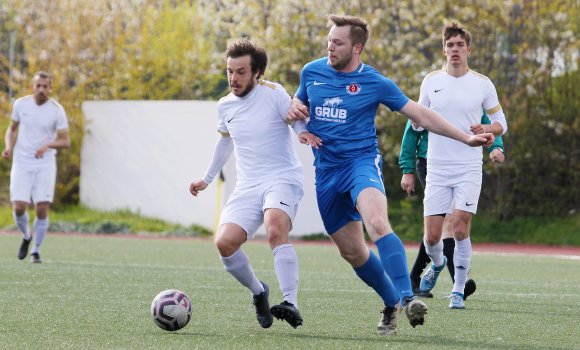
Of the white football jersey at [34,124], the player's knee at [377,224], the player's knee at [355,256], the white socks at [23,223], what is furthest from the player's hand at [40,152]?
the player's knee at [377,224]

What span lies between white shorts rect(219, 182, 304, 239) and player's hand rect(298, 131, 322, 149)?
0.36 metres

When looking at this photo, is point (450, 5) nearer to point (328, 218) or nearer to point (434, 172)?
point (434, 172)

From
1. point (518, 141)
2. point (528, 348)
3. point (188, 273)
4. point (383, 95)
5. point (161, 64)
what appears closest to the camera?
point (528, 348)

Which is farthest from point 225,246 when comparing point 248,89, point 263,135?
point 248,89

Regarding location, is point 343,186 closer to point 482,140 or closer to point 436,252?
point 482,140

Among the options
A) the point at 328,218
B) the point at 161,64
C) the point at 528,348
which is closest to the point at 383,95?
the point at 328,218

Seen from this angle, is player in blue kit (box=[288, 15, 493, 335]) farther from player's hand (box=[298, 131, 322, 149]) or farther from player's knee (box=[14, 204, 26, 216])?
player's knee (box=[14, 204, 26, 216])

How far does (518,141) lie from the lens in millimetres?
24125

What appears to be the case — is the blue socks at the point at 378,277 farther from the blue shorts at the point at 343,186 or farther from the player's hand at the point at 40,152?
the player's hand at the point at 40,152

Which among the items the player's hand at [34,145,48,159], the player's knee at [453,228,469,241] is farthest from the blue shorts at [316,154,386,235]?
the player's hand at [34,145,48,159]

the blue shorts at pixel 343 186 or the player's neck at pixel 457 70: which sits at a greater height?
the player's neck at pixel 457 70

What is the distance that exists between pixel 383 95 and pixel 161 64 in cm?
2398

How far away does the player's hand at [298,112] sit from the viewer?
7.70m

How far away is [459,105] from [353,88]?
93.6 inches
